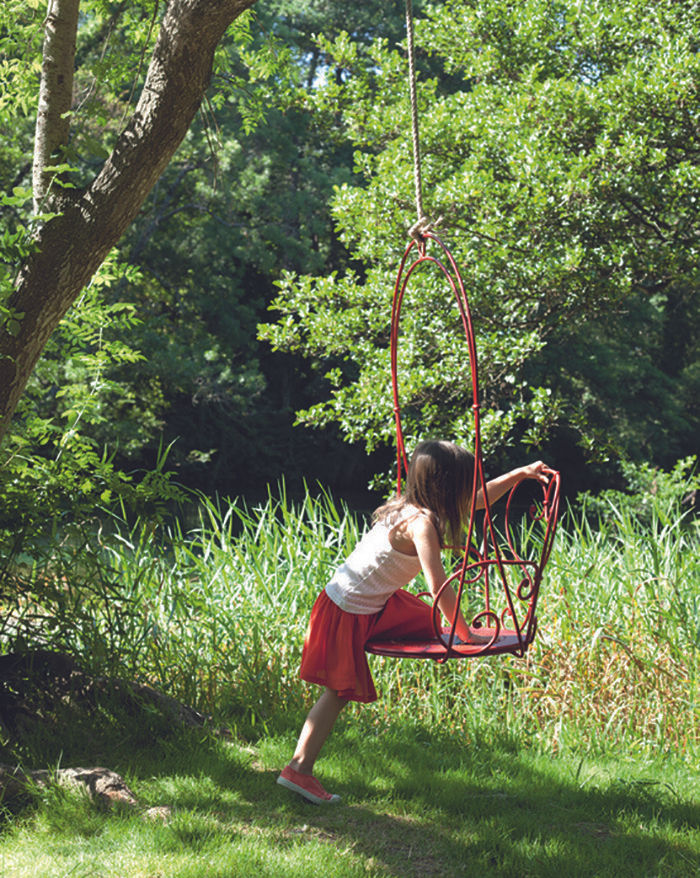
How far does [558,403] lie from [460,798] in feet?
12.3

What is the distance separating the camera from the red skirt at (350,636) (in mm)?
2959

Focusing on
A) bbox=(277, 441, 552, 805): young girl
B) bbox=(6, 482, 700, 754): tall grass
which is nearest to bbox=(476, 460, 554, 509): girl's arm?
bbox=(277, 441, 552, 805): young girl

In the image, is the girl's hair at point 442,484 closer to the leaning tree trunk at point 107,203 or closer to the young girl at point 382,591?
the young girl at point 382,591

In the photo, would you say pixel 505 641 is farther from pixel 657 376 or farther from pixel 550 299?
pixel 657 376

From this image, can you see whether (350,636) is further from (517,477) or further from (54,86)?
(54,86)

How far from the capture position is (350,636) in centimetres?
299

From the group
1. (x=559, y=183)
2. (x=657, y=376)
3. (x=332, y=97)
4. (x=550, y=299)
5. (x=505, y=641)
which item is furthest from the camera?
(x=657, y=376)

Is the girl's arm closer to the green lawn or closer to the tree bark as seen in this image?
the green lawn

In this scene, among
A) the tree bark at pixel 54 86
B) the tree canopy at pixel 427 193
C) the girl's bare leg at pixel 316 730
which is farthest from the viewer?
the tree bark at pixel 54 86

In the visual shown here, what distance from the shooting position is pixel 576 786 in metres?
3.29

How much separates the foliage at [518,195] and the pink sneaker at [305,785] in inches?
140

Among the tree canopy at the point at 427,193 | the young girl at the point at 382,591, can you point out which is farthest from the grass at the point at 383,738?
the tree canopy at the point at 427,193

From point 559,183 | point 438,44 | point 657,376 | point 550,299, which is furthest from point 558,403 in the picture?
point 657,376

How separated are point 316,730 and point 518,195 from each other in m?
4.45
